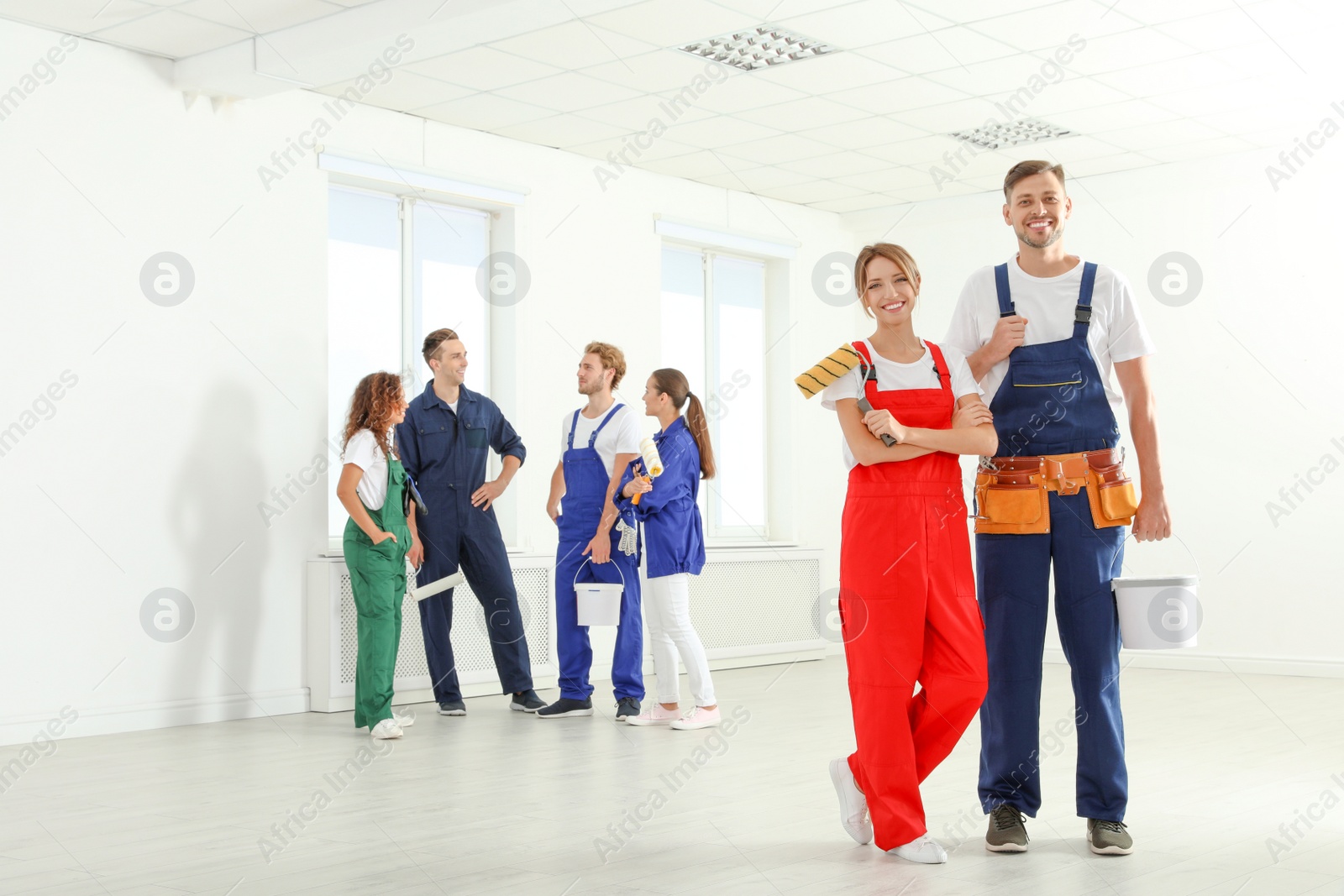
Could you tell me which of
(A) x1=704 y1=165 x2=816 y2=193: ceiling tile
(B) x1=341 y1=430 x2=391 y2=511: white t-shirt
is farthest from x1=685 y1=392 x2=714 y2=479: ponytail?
(A) x1=704 y1=165 x2=816 y2=193: ceiling tile

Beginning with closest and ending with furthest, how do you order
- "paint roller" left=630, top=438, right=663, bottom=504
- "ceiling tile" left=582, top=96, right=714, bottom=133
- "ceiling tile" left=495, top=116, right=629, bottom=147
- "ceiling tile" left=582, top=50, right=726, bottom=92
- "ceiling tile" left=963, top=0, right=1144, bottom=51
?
"paint roller" left=630, top=438, right=663, bottom=504 → "ceiling tile" left=963, top=0, right=1144, bottom=51 → "ceiling tile" left=582, top=50, right=726, bottom=92 → "ceiling tile" left=582, top=96, right=714, bottom=133 → "ceiling tile" left=495, top=116, right=629, bottom=147

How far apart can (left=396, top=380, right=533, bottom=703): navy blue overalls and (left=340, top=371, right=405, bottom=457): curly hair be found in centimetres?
62

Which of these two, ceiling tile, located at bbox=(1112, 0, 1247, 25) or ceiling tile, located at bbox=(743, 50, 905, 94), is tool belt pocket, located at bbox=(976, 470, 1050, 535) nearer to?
ceiling tile, located at bbox=(1112, 0, 1247, 25)

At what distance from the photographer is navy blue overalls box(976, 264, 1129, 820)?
3.11 metres

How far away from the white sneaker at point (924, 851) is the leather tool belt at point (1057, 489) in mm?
730

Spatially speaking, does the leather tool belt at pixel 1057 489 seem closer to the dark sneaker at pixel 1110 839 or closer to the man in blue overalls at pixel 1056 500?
the man in blue overalls at pixel 1056 500

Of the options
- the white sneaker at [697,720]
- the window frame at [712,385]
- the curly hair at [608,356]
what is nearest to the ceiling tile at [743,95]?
the curly hair at [608,356]

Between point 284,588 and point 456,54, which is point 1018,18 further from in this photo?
point 284,588

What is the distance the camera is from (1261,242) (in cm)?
752

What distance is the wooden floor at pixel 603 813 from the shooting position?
2.93m

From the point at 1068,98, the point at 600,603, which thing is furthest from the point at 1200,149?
the point at 600,603

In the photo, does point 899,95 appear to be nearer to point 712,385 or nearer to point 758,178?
point 758,178

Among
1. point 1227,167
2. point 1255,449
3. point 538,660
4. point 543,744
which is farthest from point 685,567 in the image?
point 1227,167

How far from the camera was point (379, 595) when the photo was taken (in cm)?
512
